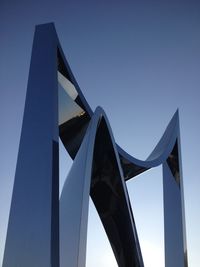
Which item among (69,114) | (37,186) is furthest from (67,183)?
(69,114)

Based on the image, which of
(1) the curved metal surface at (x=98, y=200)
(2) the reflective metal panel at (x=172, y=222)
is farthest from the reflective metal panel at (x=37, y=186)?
(2) the reflective metal panel at (x=172, y=222)

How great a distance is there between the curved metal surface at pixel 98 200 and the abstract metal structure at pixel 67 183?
0.8 inches

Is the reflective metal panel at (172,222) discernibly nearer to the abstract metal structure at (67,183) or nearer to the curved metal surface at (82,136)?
the abstract metal structure at (67,183)

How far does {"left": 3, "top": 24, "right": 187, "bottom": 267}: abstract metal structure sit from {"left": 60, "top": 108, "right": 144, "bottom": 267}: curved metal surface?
2 centimetres

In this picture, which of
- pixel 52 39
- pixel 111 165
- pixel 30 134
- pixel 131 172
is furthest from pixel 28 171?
pixel 131 172

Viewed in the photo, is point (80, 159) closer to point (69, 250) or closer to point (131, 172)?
point (69, 250)

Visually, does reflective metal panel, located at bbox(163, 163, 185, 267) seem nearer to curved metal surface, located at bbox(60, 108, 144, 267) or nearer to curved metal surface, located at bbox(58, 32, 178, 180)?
curved metal surface, located at bbox(58, 32, 178, 180)

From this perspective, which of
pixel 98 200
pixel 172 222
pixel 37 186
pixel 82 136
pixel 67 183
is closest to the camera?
pixel 37 186

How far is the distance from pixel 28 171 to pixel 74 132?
5973 mm

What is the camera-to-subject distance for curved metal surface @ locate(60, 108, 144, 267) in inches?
354

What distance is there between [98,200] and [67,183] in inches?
212

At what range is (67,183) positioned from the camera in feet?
36.7

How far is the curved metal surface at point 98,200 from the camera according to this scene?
899 centimetres

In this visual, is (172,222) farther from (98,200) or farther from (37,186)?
(37,186)
